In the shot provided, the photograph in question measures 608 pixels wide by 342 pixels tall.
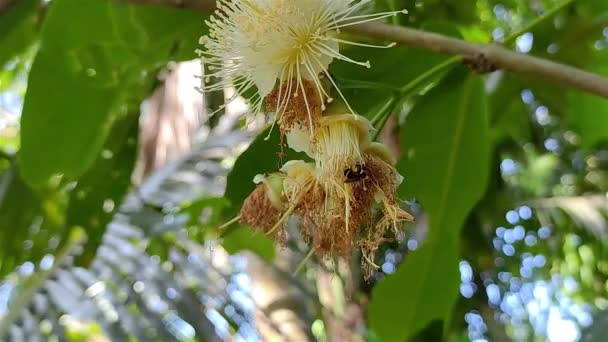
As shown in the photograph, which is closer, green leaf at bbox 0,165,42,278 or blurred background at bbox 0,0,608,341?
blurred background at bbox 0,0,608,341

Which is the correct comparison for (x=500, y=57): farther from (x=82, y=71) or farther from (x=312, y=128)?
(x=82, y=71)

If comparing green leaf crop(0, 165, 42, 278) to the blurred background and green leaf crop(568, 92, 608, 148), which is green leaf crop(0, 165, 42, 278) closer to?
the blurred background

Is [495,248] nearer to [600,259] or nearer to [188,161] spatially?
[600,259]

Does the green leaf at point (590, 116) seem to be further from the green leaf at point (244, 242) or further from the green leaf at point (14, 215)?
the green leaf at point (14, 215)

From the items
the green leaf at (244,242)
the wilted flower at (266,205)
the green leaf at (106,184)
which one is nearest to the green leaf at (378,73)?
the wilted flower at (266,205)

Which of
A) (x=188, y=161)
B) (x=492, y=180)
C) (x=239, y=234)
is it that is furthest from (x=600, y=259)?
(x=239, y=234)

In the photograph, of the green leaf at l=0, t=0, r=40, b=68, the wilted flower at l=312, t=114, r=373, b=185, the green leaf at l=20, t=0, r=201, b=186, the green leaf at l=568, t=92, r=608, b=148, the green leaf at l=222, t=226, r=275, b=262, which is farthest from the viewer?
the green leaf at l=568, t=92, r=608, b=148

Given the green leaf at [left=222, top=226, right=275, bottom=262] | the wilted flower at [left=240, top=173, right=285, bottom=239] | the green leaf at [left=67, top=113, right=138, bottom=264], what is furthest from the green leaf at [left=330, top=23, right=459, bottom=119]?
the green leaf at [left=67, top=113, right=138, bottom=264]

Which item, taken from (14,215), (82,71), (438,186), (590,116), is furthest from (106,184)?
(590,116)
